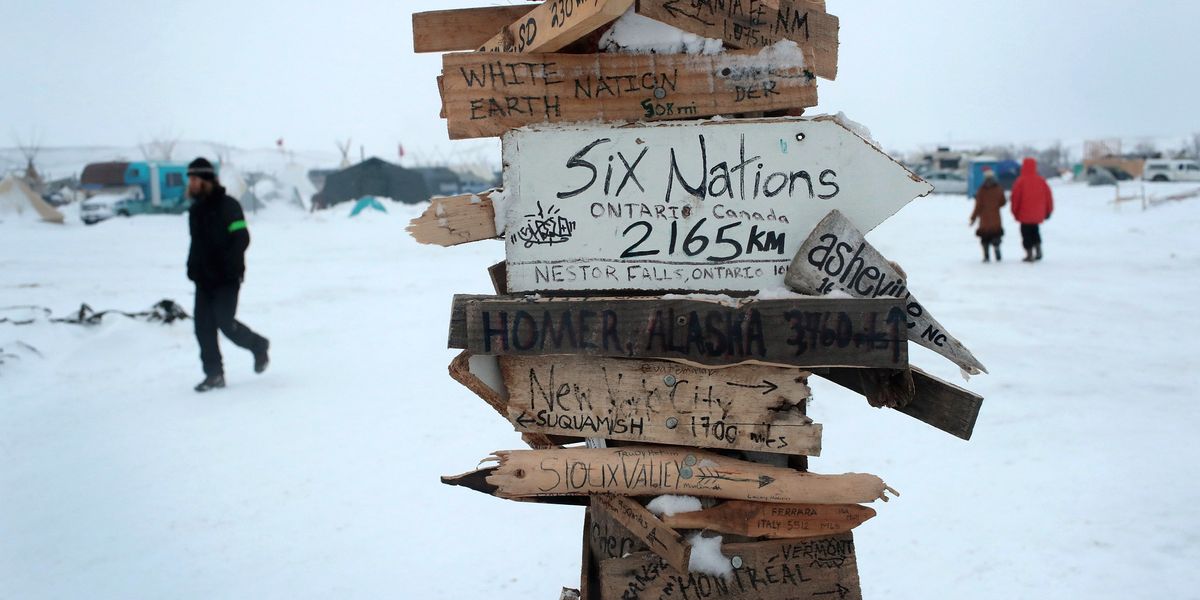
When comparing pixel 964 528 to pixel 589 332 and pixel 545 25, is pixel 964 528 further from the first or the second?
pixel 545 25

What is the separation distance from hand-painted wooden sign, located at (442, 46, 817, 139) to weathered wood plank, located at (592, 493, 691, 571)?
0.96 metres

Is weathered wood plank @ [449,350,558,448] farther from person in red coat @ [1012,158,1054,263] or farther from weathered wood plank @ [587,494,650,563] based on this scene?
person in red coat @ [1012,158,1054,263]

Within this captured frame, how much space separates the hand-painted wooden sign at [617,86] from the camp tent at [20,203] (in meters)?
34.3

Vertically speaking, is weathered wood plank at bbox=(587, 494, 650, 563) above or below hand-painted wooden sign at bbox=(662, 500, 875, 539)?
below

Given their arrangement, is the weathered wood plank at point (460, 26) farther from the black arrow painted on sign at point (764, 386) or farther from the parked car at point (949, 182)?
the parked car at point (949, 182)

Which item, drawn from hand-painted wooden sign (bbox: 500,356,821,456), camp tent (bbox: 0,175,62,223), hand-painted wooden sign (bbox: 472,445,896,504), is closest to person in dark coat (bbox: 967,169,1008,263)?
hand-painted wooden sign (bbox: 472,445,896,504)

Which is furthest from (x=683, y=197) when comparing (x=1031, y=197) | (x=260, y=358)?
(x=1031, y=197)

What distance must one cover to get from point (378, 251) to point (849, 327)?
60.8ft

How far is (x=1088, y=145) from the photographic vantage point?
98.4 metres

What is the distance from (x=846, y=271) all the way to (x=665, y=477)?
0.72 metres

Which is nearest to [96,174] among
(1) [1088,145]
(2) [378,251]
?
(2) [378,251]

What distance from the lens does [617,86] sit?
7.28 feet

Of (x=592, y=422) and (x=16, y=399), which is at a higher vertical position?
(x=592, y=422)

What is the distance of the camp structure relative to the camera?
41.4m
